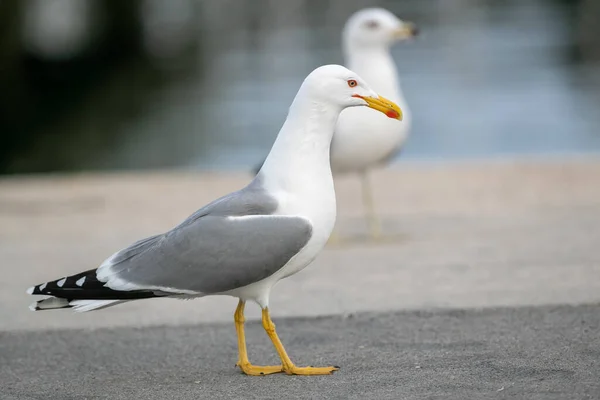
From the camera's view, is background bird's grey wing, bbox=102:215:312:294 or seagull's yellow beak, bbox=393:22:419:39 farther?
seagull's yellow beak, bbox=393:22:419:39

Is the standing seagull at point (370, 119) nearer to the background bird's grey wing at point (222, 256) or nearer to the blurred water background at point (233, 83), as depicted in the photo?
the background bird's grey wing at point (222, 256)

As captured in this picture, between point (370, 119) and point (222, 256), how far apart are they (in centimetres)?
337

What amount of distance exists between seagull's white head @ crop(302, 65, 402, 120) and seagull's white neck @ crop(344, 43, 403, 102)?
10.8 feet

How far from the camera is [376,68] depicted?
29.0ft

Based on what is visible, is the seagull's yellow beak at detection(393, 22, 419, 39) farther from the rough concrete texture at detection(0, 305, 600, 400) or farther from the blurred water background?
the blurred water background

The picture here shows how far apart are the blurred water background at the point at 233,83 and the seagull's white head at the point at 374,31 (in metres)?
5.94

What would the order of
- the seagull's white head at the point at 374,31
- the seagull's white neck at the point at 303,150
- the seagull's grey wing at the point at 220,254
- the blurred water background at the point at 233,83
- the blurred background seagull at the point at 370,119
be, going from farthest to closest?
the blurred water background at the point at 233,83 < the seagull's white head at the point at 374,31 < the blurred background seagull at the point at 370,119 < the seagull's white neck at the point at 303,150 < the seagull's grey wing at the point at 220,254

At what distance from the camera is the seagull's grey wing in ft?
16.5

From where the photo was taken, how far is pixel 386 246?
27.3 feet

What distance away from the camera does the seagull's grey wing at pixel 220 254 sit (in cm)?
504

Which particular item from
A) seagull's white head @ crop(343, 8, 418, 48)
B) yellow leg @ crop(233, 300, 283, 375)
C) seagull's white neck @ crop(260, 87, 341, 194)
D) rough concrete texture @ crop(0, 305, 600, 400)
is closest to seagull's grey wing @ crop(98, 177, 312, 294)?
seagull's white neck @ crop(260, 87, 341, 194)

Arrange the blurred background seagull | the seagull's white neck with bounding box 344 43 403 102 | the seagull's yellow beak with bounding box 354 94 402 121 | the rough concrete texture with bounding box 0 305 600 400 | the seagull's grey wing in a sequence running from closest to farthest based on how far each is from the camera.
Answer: the rough concrete texture with bounding box 0 305 600 400 → the seagull's grey wing → the seagull's yellow beak with bounding box 354 94 402 121 → the blurred background seagull → the seagull's white neck with bounding box 344 43 403 102

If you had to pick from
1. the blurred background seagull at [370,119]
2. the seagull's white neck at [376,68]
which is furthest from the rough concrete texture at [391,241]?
the seagull's white neck at [376,68]

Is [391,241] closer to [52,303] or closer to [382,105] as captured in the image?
[382,105]
